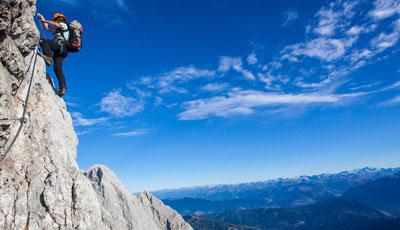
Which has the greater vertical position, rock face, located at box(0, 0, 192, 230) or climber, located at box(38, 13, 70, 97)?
climber, located at box(38, 13, 70, 97)

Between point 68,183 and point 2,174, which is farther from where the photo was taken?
point 68,183

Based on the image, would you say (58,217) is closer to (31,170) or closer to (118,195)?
(31,170)

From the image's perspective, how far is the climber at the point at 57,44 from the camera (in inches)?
715

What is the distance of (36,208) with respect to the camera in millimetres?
13758

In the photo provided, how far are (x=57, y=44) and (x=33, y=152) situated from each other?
610 centimetres

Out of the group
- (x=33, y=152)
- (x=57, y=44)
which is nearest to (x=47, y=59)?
(x=57, y=44)

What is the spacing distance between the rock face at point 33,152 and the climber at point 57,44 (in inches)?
33.3

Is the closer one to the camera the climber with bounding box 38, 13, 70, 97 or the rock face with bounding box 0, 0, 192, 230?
the rock face with bounding box 0, 0, 192, 230

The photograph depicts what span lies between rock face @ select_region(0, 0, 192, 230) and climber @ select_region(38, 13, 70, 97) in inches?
33.3

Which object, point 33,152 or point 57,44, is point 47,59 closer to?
point 57,44

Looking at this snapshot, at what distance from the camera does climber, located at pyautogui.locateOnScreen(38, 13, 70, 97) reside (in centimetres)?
1816

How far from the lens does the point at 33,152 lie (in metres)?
14.7

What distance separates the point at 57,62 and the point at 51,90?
55.6 inches

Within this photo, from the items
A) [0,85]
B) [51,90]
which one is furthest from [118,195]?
[0,85]
